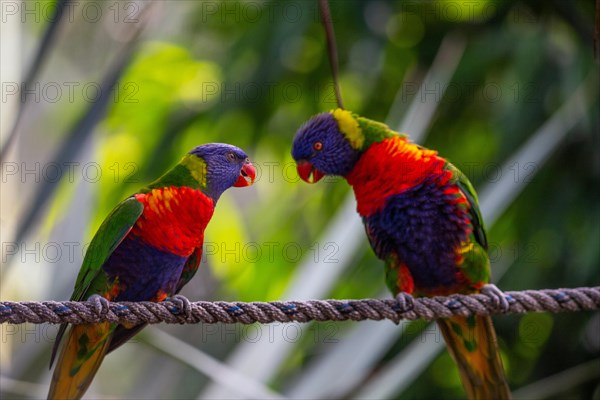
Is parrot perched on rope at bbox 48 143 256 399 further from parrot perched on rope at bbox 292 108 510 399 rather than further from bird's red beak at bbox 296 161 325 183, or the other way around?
parrot perched on rope at bbox 292 108 510 399

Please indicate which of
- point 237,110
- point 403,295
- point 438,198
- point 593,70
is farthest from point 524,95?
point 403,295

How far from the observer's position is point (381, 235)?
3.24 metres

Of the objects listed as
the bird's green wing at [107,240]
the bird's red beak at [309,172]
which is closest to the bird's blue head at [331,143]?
the bird's red beak at [309,172]

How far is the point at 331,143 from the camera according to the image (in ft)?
10.8

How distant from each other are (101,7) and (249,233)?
6.76 ft

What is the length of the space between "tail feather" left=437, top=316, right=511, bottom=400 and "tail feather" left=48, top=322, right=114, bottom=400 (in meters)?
1.40

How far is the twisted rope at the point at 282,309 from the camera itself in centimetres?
229

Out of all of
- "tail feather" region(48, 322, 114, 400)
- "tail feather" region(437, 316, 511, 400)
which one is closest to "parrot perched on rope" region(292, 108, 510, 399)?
"tail feather" region(437, 316, 511, 400)

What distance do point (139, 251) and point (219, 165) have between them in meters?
0.45

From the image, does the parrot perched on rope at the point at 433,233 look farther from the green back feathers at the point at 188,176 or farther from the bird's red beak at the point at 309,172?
the green back feathers at the point at 188,176

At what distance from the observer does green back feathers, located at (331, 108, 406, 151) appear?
3.25 meters

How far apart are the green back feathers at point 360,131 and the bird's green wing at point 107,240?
3.16 ft

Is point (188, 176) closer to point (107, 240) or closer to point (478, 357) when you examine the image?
point (107, 240)

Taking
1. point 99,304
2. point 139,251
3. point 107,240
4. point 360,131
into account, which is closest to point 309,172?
point 360,131
